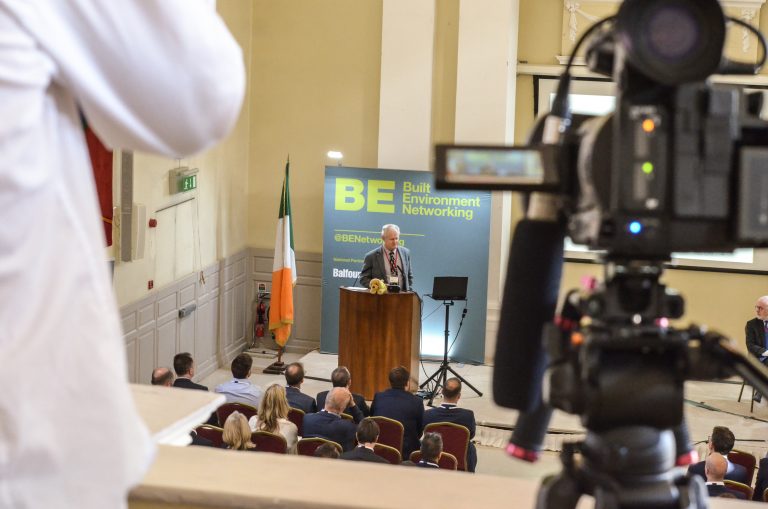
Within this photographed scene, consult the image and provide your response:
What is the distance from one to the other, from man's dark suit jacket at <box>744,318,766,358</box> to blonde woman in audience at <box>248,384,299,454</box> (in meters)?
5.49

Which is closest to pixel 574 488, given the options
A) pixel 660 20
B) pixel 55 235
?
pixel 660 20

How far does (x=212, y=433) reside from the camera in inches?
290

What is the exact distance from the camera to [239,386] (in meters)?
8.77

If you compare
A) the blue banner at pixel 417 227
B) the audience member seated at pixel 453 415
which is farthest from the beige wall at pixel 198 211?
the audience member seated at pixel 453 415

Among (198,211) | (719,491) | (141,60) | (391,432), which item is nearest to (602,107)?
(198,211)

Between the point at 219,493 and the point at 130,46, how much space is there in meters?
0.91

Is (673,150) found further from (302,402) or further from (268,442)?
(302,402)

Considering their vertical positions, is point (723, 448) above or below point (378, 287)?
below

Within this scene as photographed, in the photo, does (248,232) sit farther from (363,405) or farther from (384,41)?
(363,405)

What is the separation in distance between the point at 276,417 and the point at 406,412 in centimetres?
116

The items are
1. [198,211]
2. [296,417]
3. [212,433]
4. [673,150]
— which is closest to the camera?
[673,150]

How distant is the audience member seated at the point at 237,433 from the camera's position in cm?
675

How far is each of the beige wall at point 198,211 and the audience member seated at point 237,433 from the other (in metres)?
3.52

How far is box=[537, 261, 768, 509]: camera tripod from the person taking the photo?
5.12 feet
